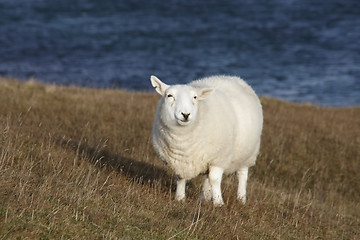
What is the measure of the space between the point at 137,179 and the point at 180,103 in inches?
65.8

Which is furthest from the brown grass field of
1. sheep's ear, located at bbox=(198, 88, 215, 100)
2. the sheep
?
sheep's ear, located at bbox=(198, 88, 215, 100)

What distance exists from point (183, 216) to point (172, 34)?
1721 inches

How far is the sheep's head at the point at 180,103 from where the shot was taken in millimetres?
7211

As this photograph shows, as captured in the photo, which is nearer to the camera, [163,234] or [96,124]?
[163,234]

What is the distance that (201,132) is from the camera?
784 centimetres

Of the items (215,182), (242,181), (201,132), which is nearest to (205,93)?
(201,132)

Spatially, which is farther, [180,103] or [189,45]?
[189,45]

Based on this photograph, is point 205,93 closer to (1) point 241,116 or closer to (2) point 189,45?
(1) point 241,116

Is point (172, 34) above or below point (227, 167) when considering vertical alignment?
below

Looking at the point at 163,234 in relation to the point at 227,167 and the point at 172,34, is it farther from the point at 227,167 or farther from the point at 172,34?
the point at 172,34

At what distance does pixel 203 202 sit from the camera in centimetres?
802

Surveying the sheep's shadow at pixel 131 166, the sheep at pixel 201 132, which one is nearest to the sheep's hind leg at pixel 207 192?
the sheep at pixel 201 132

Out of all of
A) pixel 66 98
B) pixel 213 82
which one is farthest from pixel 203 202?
pixel 66 98

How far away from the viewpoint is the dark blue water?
32438 mm
